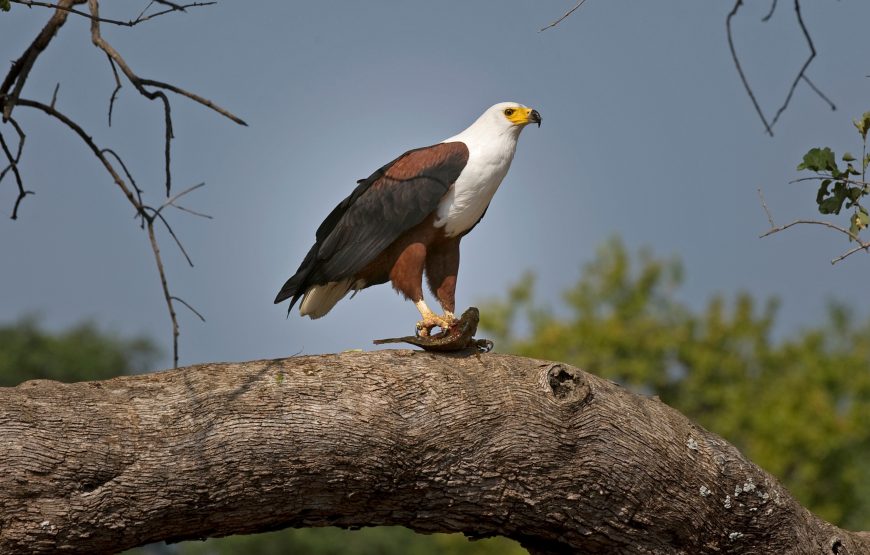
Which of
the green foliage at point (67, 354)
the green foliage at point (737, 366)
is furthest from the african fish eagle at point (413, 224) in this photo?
the green foliage at point (67, 354)

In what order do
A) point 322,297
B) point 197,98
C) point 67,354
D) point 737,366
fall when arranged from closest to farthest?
point 197,98 < point 322,297 < point 737,366 < point 67,354

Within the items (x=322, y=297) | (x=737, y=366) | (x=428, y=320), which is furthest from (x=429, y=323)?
(x=737, y=366)

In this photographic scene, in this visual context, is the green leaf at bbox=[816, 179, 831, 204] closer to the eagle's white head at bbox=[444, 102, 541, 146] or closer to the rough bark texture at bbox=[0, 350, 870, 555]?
the rough bark texture at bbox=[0, 350, 870, 555]

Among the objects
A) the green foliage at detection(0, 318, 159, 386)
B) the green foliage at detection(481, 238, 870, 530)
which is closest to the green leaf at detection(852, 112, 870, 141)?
the green foliage at detection(481, 238, 870, 530)

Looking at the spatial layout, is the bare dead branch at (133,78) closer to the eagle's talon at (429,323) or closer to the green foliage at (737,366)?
the eagle's talon at (429,323)

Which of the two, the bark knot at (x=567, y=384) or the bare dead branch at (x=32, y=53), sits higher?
the bare dead branch at (x=32, y=53)

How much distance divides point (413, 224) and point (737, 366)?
18.7m

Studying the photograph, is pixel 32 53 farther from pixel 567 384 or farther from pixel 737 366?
pixel 737 366

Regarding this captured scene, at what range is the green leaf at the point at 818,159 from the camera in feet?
16.2

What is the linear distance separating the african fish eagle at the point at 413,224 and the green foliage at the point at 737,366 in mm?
13303

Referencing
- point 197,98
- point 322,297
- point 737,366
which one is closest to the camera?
point 197,98

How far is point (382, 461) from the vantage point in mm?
4730

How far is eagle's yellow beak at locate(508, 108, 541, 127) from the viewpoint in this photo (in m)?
6.77

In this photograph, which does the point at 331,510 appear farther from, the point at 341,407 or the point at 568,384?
the point at 568,384
